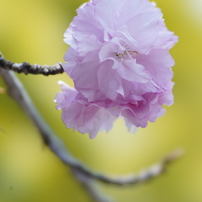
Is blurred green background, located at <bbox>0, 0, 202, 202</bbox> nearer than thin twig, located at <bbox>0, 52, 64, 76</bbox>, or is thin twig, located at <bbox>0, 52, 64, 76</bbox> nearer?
thin twig, located at <bbox>0, 52, 64, 76</bbox>

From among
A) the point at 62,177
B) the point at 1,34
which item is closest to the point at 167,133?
the point at 62,177

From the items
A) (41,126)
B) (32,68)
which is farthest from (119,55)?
(41,126)

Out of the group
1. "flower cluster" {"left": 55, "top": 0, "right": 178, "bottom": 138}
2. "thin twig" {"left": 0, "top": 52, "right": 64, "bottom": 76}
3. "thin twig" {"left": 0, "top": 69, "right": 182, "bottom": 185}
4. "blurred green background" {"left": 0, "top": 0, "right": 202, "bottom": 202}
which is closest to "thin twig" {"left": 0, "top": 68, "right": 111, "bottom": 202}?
"thin twig" {"left": 0, "top": 69, "right": 182, "bottom": 185}

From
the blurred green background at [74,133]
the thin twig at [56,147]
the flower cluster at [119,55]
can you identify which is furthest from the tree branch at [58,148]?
the flower cluster at [119,55]

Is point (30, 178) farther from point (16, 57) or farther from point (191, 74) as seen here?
point (191, 74)

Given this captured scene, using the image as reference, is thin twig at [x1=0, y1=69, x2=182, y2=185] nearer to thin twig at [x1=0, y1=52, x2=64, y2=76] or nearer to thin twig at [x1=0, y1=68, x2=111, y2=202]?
thin twig at [x1=0, y1=68, x2=111, y2=202]
